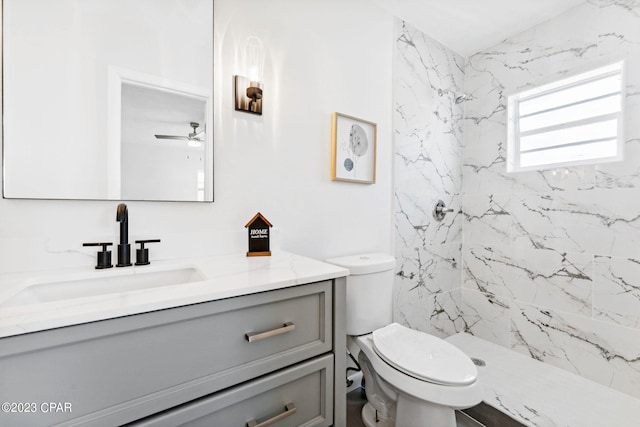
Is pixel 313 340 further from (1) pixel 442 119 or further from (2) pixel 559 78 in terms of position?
(2) pixel 559 78

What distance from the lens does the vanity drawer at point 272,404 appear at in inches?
27.2

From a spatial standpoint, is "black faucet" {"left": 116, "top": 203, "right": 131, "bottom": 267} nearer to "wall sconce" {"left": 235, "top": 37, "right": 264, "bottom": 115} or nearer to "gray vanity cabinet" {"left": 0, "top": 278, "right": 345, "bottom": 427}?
"gray vanity cabinet" {"left": 0, "top": 278, "right": 345, "bottom": 427}

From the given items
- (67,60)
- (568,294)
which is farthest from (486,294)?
(67,60)

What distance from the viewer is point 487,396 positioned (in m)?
1.62

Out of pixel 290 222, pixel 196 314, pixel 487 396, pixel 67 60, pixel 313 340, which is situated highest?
pixel 67 60

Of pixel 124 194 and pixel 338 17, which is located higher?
pixel 338 17

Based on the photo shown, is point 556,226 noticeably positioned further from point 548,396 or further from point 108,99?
point 108,99

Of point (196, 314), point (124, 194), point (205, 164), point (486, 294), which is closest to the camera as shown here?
point (196, 314)

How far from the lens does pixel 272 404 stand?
2.69 feet

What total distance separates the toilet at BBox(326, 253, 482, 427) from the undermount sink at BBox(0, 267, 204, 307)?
0.74 meters

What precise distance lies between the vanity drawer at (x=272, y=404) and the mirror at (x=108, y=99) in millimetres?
756

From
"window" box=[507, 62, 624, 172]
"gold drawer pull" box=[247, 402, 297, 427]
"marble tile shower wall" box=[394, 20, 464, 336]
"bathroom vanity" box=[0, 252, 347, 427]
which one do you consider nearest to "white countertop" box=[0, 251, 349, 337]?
"bathroom vanity" box=[0, 252, 347, 427]

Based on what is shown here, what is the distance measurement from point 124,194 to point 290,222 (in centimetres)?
72

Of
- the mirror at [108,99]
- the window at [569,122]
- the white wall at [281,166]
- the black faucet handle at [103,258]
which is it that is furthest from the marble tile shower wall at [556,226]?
the black faucet handle at [103,258]
